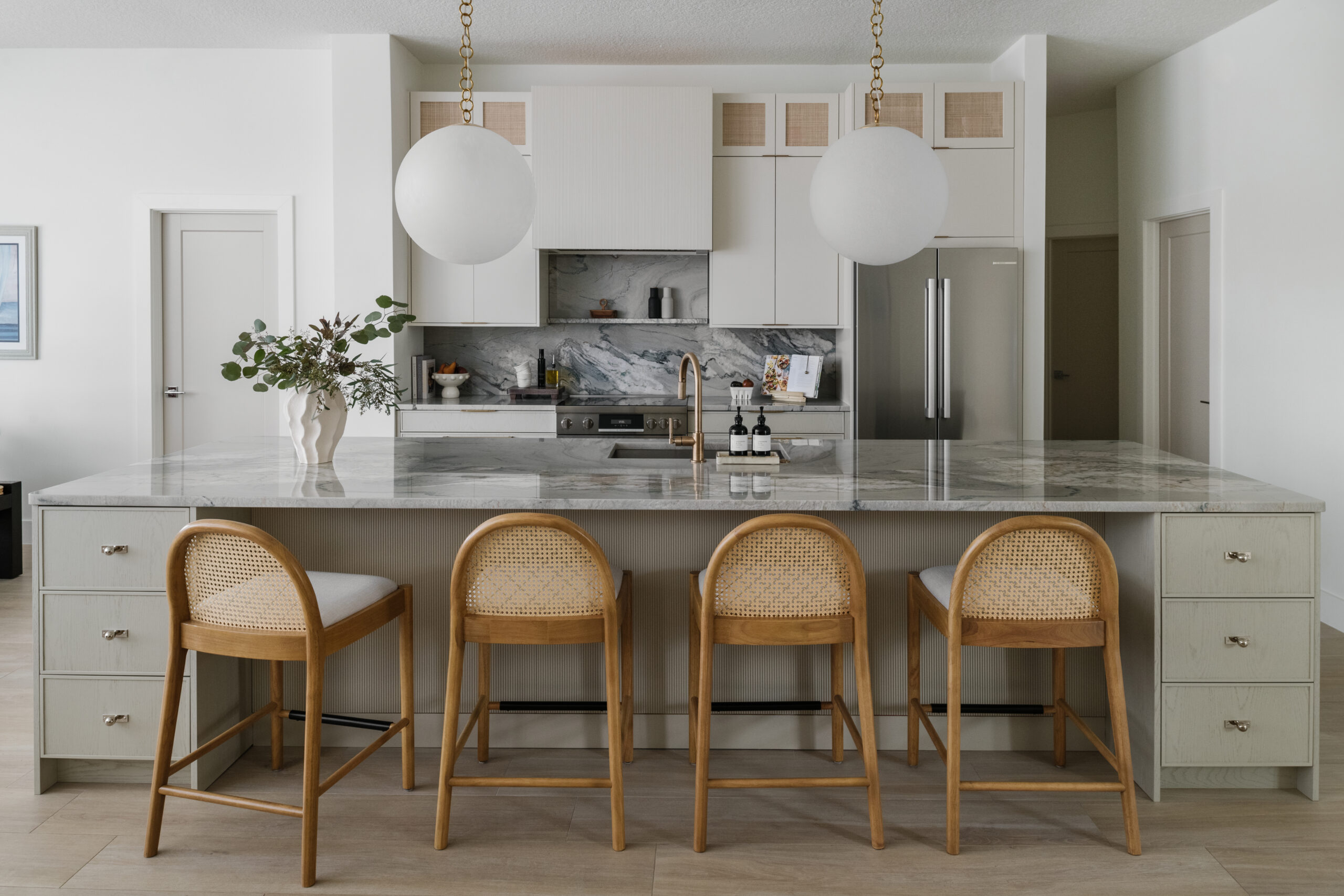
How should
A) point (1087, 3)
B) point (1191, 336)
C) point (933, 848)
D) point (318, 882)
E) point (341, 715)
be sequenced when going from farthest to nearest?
1. point (1191, 336)
2. point (1087, 3)
3. point (341, 715)
4. point (933, 848)
5. point (318, 882)

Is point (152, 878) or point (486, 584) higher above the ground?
point (486, 584)

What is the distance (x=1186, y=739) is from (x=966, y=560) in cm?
88

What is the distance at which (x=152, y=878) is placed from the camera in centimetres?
228

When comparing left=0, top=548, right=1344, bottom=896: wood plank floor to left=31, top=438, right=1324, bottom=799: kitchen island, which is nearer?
left=0, top=548, right=1344, bottom=896: wood plank floor

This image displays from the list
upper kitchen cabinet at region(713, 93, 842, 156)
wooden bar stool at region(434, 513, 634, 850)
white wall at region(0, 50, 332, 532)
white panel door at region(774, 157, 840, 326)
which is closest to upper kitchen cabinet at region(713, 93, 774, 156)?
upper kitchen cabinet at region(713, 93, 842, 156)

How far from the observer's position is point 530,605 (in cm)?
234

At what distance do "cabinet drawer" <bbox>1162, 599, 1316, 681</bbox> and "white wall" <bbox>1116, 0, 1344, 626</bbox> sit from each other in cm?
211

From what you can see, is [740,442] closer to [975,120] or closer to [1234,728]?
[1234,728]

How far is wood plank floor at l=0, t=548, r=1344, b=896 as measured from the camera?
226 cm

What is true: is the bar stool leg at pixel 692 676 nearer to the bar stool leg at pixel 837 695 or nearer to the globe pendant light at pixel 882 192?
the bar stool leg at pixel 837 695

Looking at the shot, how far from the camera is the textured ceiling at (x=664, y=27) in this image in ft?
15.0

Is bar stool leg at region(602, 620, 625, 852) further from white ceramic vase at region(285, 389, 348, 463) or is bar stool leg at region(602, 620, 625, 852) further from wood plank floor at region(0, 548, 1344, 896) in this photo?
white ceramic vase at region(285, 389, 348, 463)

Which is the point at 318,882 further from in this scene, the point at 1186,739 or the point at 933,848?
the point at 1186,739

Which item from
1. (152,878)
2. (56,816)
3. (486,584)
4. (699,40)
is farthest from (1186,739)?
(699,40)
